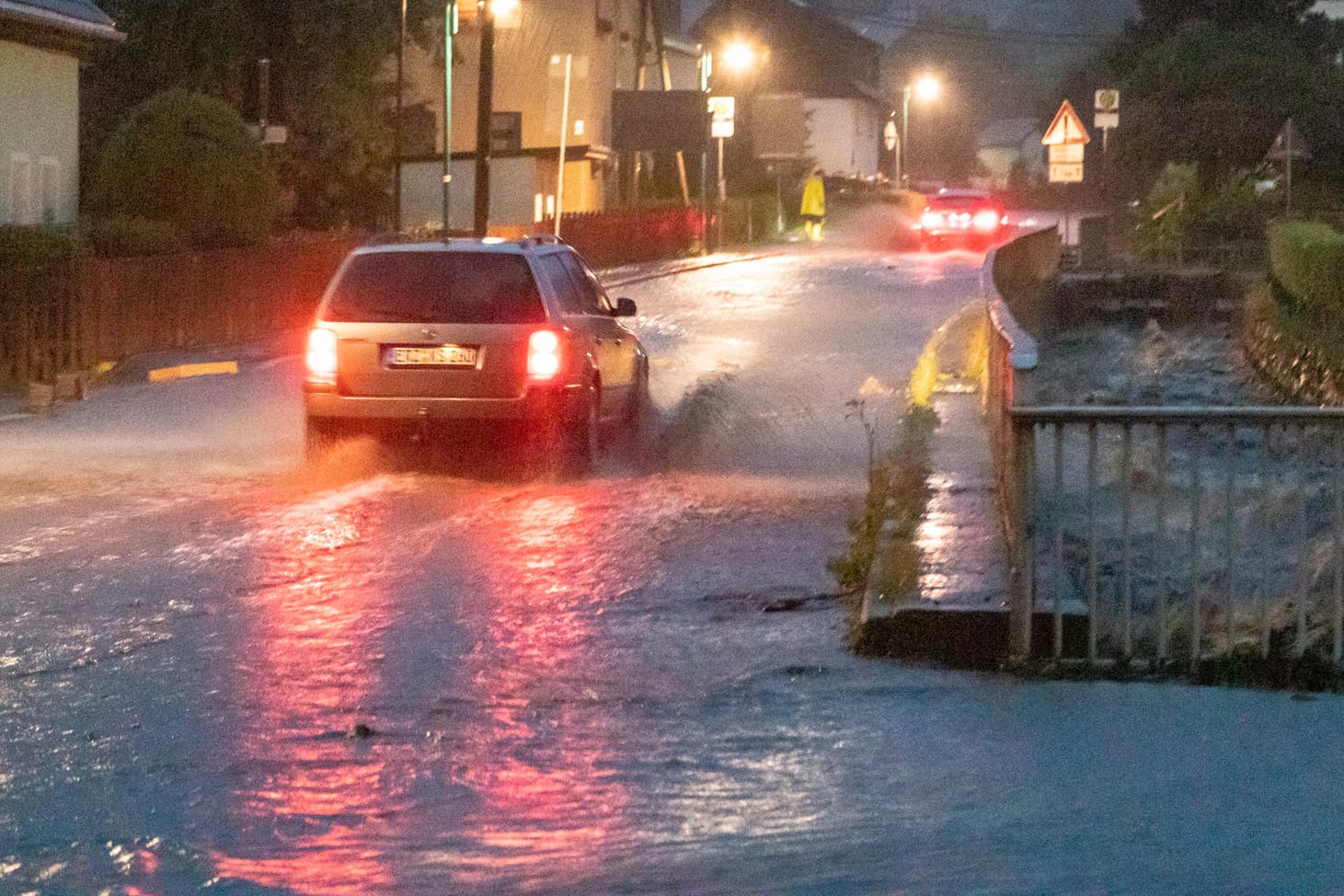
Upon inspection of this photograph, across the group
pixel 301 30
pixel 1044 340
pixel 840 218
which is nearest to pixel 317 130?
pixel 301 30

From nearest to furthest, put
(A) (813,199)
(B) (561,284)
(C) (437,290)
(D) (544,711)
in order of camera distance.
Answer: (D) (544,711) < (C) (437,290) < (B) (561,284) < (A) (813,199)

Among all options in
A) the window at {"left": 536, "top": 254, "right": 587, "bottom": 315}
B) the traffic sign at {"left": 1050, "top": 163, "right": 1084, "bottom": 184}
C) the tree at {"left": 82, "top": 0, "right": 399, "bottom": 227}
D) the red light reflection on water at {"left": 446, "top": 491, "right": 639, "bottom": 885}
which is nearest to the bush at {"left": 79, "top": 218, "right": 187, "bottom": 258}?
the tree at {"left": 82, "top": 0, "right": 399, "bottom": 227}

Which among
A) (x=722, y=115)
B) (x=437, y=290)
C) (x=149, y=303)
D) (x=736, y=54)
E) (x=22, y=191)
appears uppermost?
(x=736, y=54)

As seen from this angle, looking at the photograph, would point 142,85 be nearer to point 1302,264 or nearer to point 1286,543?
point 1302,264

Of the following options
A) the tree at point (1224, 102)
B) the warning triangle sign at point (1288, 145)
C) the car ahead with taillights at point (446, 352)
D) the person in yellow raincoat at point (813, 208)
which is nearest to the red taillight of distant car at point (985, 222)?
the tree at point (1224, 102)

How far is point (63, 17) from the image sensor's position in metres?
25.2

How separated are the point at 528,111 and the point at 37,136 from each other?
3265 centimetres

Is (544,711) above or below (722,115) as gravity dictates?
below

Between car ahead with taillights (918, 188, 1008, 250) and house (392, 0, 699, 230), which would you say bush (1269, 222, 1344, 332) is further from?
house (392, 0, 699, 230)

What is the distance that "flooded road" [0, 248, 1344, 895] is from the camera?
18.8ft

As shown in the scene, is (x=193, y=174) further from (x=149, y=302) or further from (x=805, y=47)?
(x=805, y=47)

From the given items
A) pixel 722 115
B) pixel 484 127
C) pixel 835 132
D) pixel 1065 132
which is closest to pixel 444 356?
pixel 484 127

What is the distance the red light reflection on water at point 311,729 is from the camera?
18.8 ft

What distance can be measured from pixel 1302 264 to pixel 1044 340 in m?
7.64
